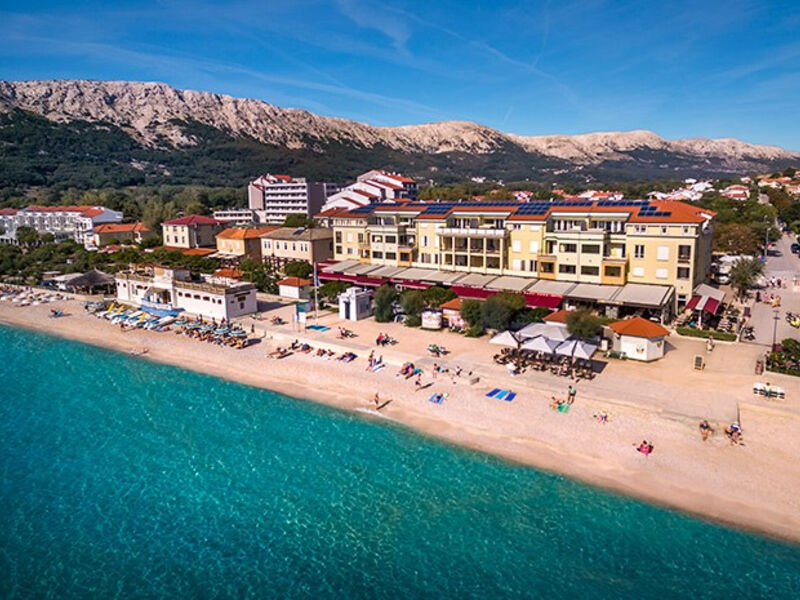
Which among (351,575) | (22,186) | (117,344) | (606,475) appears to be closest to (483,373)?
(606,475)

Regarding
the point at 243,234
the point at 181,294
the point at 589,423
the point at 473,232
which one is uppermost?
the point at 473,232

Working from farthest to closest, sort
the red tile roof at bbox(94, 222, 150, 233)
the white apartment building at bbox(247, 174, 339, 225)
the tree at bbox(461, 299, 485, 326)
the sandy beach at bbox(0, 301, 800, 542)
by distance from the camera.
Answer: the white apartment building at bbox(247, 174, 339, 225) → the red tile roof at bbox(94, 222, 150, 233) → the tree at bbox(461, 299, 485, 326) → the sandy beach at bbox(0, 301, 800, 542)

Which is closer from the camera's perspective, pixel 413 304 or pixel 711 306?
pixel 711 306

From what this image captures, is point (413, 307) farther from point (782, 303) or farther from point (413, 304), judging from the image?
point (782, 303)

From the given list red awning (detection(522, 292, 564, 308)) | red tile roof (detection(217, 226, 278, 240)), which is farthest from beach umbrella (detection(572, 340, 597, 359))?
red tile roof (detection(217, 226, 278, 240))

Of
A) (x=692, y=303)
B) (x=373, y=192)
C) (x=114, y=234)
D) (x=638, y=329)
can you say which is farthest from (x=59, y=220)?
(x=692, y=303)

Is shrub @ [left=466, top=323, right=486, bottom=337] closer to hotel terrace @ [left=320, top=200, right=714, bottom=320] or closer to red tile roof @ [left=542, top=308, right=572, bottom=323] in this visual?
hotel terrace @ [left=320, top=200, right=714, bottom=320]

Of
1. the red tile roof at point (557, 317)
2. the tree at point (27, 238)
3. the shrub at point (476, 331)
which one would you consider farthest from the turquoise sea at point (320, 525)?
the tree at point (27, 238)
